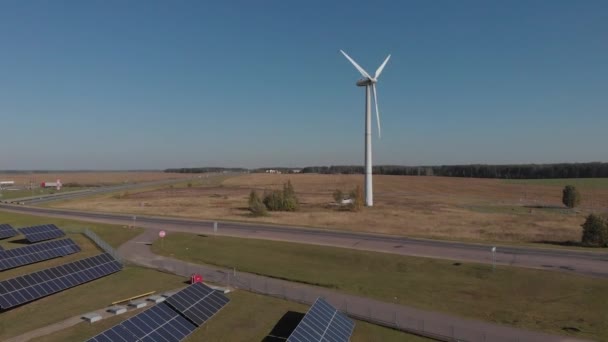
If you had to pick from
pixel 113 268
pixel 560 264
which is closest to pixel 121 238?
pixel 113 268

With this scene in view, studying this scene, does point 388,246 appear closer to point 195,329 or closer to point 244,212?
point 195,329

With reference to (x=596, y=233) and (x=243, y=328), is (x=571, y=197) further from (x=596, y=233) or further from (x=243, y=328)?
(x=243, y=328)

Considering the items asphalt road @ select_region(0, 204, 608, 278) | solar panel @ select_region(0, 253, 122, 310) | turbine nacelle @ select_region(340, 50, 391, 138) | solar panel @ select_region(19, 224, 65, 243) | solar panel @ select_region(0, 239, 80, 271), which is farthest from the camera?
turbine nacelle @ select_region(340, 50, 391, 138)

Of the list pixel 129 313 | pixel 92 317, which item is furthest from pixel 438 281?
pixel 92 317

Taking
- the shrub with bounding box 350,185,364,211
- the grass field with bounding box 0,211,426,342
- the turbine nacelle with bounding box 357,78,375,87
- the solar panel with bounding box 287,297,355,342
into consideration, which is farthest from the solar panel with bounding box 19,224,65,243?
the turbine nacelle with bounding box 357,78,375,87

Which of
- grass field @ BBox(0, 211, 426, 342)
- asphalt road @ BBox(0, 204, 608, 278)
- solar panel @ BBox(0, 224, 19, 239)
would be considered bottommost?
grass field @ BBox(0, 211, 426, 342)

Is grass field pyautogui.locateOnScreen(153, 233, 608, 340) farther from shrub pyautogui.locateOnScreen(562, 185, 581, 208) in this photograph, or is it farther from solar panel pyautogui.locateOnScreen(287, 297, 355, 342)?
shrub pyautogui.locateOnScreen(562, 185, 581, 208)
